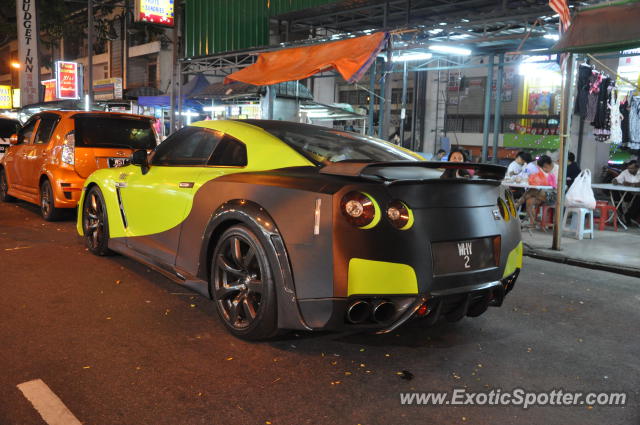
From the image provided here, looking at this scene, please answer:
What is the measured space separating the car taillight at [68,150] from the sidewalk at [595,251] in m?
6.76

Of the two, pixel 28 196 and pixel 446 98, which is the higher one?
pixel 446 98

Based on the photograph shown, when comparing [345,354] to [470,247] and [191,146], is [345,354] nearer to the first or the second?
[470,247]

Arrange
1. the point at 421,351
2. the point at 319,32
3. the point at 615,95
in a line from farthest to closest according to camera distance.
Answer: the point at 319,32, the point at 615,95, the point at 421,351

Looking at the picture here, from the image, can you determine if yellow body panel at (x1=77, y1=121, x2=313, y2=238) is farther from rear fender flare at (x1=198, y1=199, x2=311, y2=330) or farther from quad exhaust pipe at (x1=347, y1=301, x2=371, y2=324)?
quad exhaust pipe at (x1=347, y1=301, x2=371, y2=324)

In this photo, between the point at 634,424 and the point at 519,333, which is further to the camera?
the point at 519,333

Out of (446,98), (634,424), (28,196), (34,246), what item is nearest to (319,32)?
(446,98)

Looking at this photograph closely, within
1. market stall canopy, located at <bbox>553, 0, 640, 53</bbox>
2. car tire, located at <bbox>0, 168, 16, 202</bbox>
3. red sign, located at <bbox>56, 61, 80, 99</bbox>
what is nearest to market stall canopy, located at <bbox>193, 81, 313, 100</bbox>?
car tire, located at <bbox>0, 168, 16, 202</bbox>

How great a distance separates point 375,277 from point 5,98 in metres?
45.1

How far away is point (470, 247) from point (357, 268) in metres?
0.82

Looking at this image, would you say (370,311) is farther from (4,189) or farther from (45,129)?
(4,189)

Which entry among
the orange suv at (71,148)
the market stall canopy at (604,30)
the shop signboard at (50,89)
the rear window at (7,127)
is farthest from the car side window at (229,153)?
the shop signboard at (50,89)

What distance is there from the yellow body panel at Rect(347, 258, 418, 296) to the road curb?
4.96 m

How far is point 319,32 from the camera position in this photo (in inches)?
754

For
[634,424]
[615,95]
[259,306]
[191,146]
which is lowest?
[634,424]
